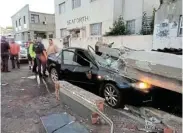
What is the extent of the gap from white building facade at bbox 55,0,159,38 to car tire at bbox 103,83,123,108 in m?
8.71

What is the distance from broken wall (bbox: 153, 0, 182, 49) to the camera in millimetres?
9018

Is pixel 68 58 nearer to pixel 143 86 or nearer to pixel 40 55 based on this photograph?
pixel 40 55

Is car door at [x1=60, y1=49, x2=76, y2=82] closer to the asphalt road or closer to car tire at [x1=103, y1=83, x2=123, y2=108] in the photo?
the asphalt road

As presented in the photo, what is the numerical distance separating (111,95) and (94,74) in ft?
2.96

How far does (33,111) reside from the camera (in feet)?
16.7

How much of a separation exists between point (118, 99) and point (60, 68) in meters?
2.94

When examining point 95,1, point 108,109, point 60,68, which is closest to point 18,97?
point 60,68

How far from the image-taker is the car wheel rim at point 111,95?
17.3 ft

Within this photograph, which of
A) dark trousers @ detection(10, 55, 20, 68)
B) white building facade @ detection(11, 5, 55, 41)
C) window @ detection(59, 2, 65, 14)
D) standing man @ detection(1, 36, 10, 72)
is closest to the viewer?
standing man @ detection(1, 36, 10, 72)

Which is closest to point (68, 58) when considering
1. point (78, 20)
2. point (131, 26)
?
point (131, 26)

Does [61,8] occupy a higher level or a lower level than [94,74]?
higher

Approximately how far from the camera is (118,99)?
518cm

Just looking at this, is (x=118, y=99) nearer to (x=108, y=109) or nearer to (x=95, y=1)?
(x=108, y=109)

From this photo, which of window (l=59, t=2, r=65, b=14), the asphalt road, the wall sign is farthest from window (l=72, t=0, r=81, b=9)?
the asphalt road
